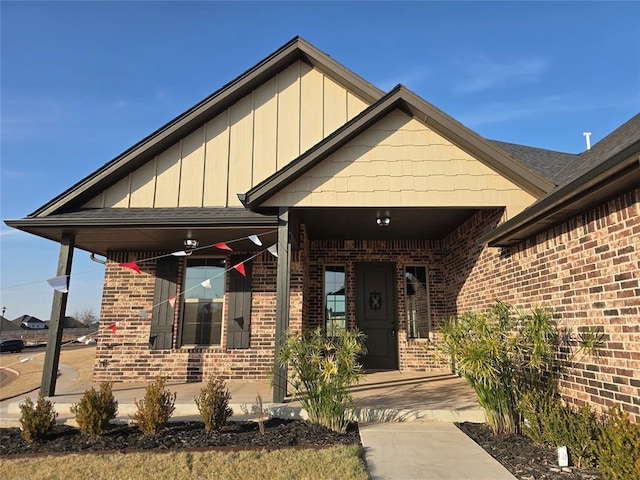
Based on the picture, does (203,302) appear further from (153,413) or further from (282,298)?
(153,413)

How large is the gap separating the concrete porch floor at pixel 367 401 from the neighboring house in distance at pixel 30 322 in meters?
63.6

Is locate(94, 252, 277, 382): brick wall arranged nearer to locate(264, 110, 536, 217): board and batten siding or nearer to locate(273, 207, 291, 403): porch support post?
locate(273, 207, 291, 403): porch support post

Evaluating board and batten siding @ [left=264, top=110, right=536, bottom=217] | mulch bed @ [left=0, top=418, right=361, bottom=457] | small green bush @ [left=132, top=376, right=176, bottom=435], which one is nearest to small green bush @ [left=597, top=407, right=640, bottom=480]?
mulch bed @ [left=0, top=418, right=361, bottom=457]

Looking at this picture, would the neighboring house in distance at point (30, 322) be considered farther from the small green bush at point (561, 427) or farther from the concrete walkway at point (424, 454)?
the small green bush at point (561, 427)

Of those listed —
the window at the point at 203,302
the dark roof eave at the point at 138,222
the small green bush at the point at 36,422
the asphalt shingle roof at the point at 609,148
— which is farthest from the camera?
the window at the point at 203,302

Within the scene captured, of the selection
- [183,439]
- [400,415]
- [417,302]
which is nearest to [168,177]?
[183,439]

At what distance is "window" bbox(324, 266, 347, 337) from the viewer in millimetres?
8617

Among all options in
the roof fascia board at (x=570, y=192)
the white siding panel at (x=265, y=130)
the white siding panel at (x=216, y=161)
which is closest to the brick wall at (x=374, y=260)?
the white siding panel at (x=265, y=130)

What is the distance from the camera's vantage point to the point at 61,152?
30.2ft

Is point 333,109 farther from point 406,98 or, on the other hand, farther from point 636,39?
point 636,39

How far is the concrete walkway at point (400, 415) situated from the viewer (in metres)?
3.40

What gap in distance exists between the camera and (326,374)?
14.4ft

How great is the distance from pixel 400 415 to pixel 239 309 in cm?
385

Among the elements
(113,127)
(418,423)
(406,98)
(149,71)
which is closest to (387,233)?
(406,98)
